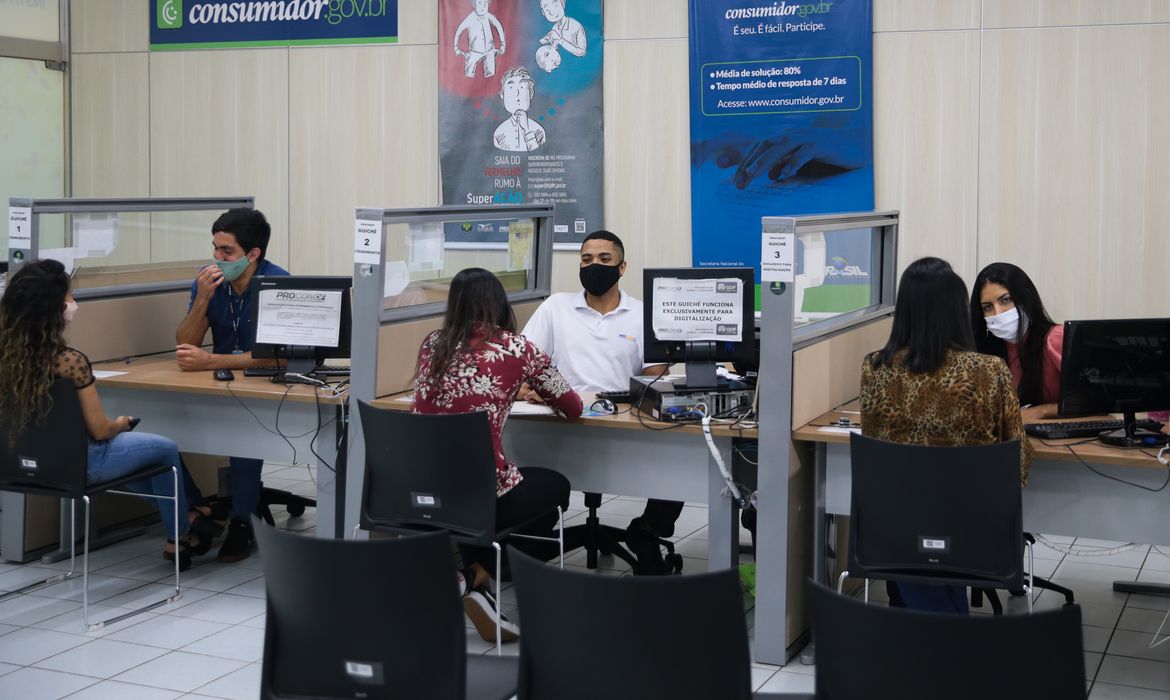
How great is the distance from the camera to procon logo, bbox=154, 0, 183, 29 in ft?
23.8

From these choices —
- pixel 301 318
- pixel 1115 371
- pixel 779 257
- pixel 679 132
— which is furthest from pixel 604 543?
pixel 679 132

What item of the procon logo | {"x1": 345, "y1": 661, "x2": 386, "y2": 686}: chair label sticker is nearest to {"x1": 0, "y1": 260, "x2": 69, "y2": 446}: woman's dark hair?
{"x1": 345, "y1": 661, "x2": 386, "y2": 686}: chair label sticker

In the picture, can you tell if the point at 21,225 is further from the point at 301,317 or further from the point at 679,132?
the point at 679,132

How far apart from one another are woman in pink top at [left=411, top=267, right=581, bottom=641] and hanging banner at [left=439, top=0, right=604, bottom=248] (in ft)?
8.31

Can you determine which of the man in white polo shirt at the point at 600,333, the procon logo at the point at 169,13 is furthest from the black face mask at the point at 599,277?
the procon logo at the point at 169,13

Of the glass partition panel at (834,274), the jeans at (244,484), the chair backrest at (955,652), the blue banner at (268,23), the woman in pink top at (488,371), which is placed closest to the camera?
the chair backrest at (955,652)

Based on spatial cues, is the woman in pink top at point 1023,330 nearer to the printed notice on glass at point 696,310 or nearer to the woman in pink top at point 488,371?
the printed notice on glass at point 696,310

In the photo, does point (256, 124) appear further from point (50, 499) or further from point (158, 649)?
point (158, 649)

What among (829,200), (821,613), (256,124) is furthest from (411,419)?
(256,124)

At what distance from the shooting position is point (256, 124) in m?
7.13

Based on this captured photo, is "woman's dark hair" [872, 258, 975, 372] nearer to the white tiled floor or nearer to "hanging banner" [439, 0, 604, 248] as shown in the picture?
the white tiled floor

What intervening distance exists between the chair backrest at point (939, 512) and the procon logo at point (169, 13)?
18.1 ft

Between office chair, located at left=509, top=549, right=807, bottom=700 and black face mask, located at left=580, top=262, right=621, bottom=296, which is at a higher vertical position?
black face mask, located at left=580, top=262, right=621, bottom=296

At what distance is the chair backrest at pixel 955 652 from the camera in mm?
1783
